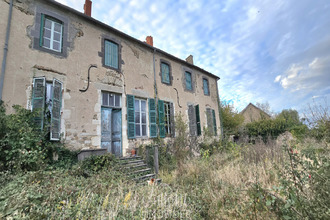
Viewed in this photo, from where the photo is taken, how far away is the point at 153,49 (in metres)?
8.75

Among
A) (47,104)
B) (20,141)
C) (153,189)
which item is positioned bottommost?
(153,189)

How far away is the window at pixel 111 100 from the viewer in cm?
666

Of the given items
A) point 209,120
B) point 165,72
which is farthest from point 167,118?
point 209,120

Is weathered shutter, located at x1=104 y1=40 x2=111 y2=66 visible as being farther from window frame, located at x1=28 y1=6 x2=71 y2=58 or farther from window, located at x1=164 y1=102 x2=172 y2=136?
window, located at x1=164 y1=102 x2=172 y2=136

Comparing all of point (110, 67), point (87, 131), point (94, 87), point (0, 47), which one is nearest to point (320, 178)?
point (87, 131)

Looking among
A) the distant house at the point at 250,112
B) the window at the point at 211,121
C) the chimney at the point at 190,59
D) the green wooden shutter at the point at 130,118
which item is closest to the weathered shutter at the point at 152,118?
the green wooden shutter at the point at 130,118

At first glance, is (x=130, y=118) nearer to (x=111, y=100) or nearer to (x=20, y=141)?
(x=111, y=100)

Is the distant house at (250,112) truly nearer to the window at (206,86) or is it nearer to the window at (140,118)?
the window at (206,86)

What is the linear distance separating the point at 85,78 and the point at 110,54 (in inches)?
65.4

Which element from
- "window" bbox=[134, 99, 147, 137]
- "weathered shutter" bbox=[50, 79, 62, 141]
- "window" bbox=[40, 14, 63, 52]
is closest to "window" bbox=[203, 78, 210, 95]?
"window" bbox=[134, 99, 147, 137]

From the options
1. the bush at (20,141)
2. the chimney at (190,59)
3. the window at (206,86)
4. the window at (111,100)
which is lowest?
the bush at (20,141)

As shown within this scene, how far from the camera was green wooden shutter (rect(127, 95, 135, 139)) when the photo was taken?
689 cm

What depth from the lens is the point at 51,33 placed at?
18.7 feet

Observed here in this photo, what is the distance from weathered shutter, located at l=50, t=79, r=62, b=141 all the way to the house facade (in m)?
0.03
